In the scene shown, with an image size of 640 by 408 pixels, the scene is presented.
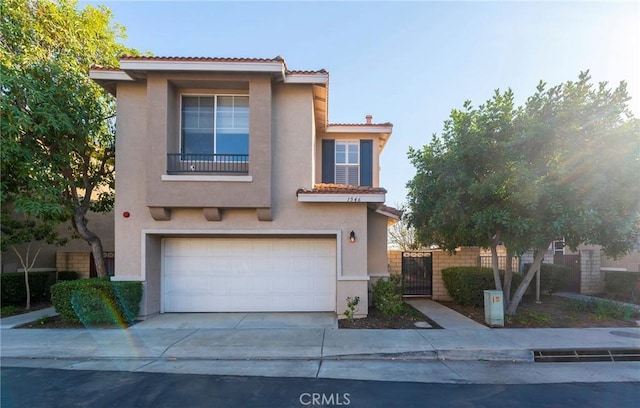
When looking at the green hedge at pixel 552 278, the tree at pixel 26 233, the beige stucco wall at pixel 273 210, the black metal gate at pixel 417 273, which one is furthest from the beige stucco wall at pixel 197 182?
the green hedge at pixel 552 278

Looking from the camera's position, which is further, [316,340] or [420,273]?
[420,273]

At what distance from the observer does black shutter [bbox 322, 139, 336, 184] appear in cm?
1303

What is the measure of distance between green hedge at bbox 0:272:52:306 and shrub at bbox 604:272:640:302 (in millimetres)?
20519

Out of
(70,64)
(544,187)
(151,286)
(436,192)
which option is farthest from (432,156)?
(70,64)

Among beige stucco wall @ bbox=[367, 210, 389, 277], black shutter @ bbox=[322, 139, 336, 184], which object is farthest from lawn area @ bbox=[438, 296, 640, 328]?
black shutter @ bbox=[322, 139, 336, 184]

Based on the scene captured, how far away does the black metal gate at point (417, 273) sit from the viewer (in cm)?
1278

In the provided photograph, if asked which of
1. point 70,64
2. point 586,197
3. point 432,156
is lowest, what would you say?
point 586,197

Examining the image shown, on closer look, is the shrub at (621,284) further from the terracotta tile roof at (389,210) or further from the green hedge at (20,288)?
the green hedge at (20,288)

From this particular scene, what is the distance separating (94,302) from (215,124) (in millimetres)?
5453

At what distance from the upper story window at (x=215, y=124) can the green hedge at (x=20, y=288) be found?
744 cm

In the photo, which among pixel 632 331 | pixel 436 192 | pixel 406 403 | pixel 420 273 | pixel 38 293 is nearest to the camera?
pixel 406 403

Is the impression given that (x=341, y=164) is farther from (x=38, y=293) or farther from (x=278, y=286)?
(x=38, y=293)

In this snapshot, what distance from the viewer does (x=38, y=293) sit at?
1204cm

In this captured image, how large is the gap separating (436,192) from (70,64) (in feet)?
36.2
